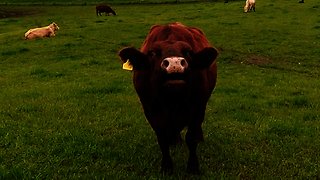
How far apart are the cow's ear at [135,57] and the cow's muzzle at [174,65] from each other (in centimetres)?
48

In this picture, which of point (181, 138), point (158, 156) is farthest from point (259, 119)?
point (158, 156)

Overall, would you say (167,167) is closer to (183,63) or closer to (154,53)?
(154,53)

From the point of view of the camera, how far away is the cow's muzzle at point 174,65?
5.66 m

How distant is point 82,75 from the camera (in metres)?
16.4

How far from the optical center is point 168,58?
577cm

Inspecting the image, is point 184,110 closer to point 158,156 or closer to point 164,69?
point 164,69

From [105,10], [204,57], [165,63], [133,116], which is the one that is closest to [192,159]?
[204,57]

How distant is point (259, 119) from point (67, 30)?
22.5 metres

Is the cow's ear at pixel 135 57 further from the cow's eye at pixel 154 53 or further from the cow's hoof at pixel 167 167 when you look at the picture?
the cow's hoof at pixel 167 167

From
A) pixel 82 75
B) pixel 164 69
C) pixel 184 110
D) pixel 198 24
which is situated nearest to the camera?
pixel 164 69

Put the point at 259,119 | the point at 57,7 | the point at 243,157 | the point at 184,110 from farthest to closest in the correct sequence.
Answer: the point at 57,7
the point at 259,119
the point at 243,157
the point at 184,110

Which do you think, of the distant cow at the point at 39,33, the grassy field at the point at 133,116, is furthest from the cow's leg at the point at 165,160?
the distant cow at the point at 39,33

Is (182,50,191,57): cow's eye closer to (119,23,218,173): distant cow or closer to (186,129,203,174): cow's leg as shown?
(119,23,218,173): distant cow

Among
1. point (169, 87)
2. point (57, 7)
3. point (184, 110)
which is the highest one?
point (169, 87)
